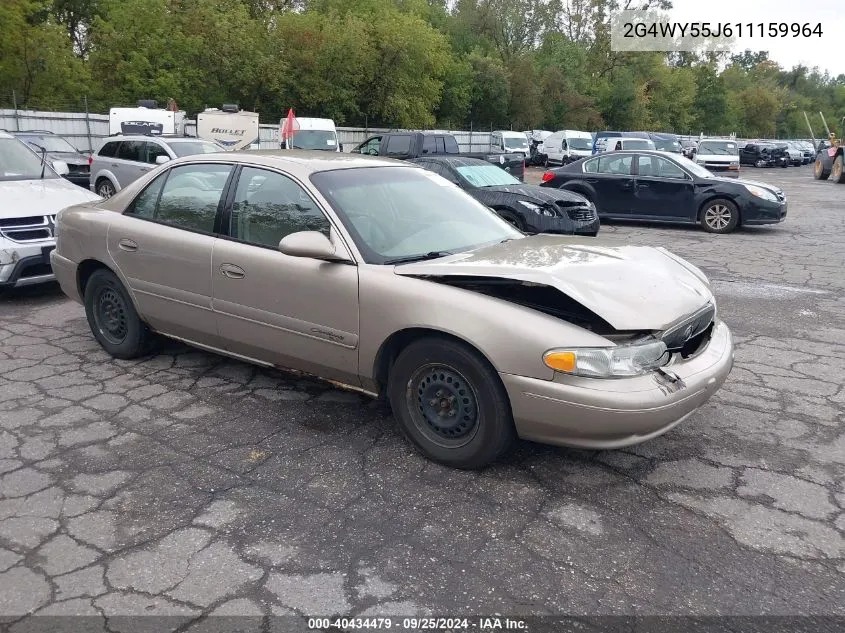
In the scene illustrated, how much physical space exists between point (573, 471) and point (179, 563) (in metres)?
1.98

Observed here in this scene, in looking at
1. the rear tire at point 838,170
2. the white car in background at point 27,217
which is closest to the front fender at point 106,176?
the white car in background at point 27,217

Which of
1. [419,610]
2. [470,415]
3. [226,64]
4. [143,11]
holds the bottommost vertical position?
[419,610]

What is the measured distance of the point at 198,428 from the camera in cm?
429

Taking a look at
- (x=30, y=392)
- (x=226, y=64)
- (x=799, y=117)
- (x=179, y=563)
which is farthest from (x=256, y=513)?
(x=799, y=117)

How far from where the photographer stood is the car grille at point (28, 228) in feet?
22.7

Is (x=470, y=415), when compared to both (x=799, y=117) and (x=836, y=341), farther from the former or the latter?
(x=799, y=117)

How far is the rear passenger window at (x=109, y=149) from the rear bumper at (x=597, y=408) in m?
12.9

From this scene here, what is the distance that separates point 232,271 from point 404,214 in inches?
43.3

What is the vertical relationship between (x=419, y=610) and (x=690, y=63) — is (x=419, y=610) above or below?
below

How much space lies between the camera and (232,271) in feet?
14.5

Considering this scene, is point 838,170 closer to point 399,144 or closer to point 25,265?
point 399,144

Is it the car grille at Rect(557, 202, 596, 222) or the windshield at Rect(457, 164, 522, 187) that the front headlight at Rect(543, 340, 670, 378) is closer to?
the car grille at Rect(557, 202, 596, 222)

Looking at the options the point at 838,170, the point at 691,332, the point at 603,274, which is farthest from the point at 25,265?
the point at 838,170

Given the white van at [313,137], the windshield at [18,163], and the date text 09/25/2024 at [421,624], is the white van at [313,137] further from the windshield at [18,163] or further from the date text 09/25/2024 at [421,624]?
the date text 09/25/2024 at [421,624]
